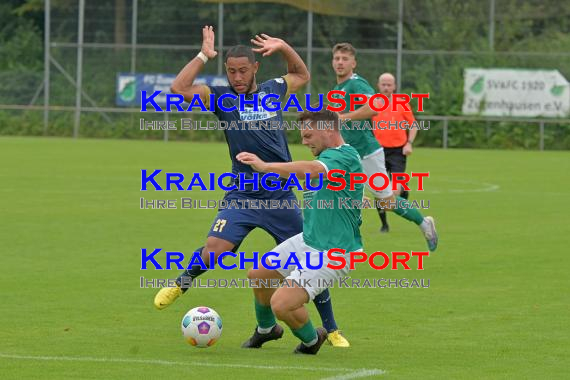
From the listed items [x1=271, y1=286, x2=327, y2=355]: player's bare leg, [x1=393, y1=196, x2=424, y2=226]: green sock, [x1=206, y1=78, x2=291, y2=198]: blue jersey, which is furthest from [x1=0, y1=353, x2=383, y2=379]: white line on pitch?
[x1=393, y1=196, x2=424, y2=226]: green sock

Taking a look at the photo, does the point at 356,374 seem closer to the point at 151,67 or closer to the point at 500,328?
the point at 500,328

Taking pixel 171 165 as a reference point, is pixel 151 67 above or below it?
above

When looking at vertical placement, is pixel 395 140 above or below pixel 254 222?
above

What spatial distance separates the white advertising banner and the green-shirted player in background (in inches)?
1246

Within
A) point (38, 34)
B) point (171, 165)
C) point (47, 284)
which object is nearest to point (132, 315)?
point (47, 284)

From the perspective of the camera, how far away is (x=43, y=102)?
44.8 metres

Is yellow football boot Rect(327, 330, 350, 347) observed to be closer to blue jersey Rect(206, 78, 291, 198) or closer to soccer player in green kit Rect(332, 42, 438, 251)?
blue jersey Rect(206, 78, 291, 198)

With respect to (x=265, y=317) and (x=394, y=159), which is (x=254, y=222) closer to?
(x=265, y=317)

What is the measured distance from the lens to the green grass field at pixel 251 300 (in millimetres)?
8789

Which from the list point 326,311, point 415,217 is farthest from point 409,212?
point 326,311

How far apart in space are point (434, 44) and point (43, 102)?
13487 mm

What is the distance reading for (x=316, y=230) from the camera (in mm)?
9008

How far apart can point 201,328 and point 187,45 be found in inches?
1387

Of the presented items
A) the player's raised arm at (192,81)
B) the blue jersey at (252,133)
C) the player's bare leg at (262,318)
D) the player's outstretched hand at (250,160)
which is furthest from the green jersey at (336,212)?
the player's raised arm at (192,81)
